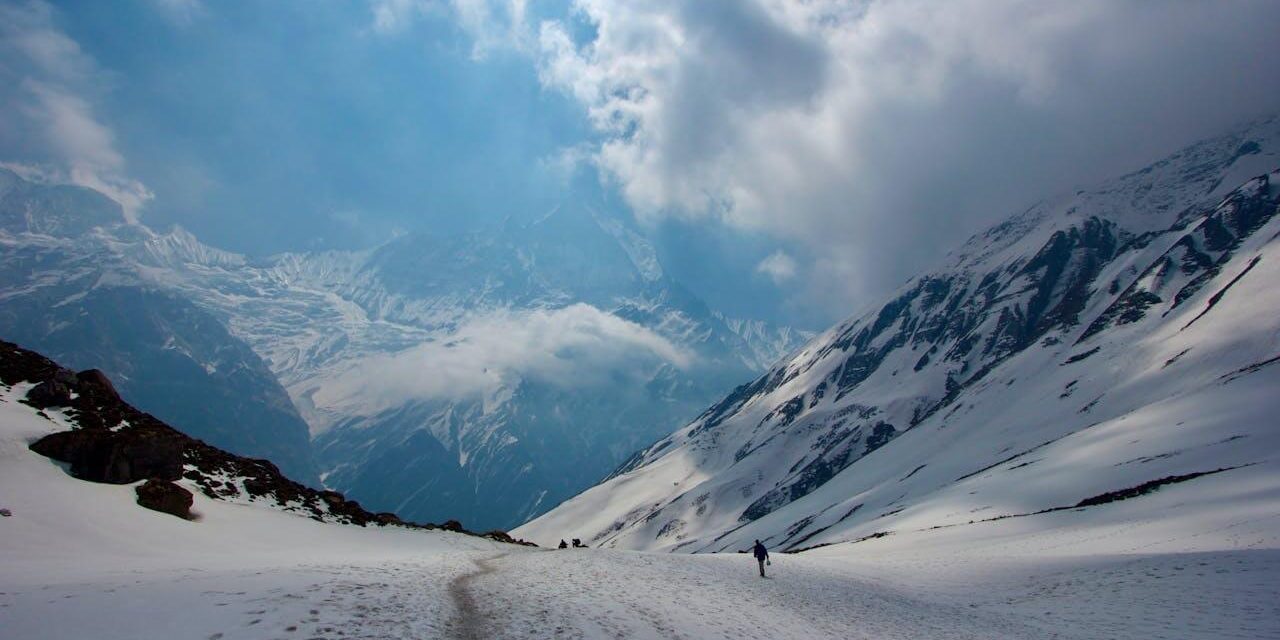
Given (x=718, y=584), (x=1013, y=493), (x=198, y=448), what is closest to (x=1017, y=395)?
(x=1013, y=493)

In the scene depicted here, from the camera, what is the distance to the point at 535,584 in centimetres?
2573

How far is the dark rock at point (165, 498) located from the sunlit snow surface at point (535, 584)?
75cm

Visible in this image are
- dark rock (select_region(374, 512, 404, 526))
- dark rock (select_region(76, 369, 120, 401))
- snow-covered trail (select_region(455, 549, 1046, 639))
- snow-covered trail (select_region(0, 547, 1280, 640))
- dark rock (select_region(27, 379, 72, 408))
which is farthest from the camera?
dark rock (select_region(374, 512, 404, 526))

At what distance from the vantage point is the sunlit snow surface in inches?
622

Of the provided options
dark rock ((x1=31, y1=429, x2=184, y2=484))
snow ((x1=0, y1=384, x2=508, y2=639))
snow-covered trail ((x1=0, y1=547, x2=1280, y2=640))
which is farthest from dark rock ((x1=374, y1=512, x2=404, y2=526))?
dark rock ((x1=31, y1=429, x2=184, y2=484))

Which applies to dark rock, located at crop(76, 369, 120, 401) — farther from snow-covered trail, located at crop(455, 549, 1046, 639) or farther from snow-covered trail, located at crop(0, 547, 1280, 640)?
snow-covered trail, located at crop(455, 549, 1046, 639)

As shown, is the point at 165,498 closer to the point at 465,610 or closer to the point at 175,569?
the point at 175,569

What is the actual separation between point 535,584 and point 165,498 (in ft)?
66.1

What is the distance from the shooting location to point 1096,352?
178m

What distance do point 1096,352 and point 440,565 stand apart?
20270cm

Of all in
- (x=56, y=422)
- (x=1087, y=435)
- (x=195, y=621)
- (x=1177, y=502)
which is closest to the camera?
(x=195, y=621)

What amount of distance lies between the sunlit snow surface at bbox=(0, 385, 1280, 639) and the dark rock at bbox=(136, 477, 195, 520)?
2.46 ft

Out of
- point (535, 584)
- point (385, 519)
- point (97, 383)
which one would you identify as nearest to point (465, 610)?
point (535, 584)

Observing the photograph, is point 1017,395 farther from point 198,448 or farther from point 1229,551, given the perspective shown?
point 198,448
